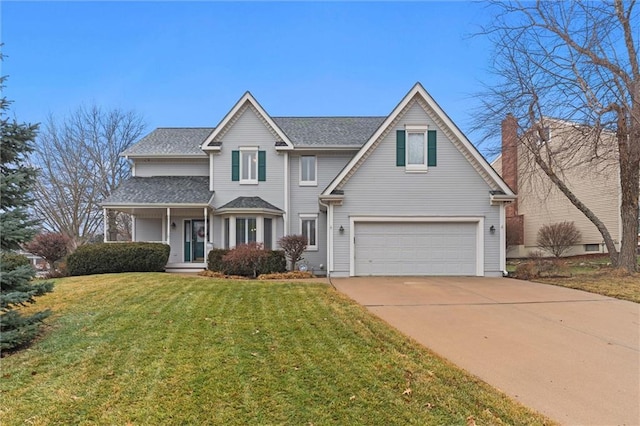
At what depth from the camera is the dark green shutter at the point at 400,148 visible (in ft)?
47.4

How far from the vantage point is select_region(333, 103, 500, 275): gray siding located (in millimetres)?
14211

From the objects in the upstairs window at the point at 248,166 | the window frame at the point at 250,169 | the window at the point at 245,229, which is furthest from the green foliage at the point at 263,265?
the upstairs window at the point at 248,166

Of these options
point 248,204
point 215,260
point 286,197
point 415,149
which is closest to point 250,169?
point 248,204

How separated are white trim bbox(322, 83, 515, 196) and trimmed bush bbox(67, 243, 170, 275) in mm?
7826

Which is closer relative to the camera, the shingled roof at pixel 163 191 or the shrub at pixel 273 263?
the shrub at pixel 273 263

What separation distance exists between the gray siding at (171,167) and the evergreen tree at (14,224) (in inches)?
528

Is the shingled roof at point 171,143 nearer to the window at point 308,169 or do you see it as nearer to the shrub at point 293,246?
the window at point 308,169

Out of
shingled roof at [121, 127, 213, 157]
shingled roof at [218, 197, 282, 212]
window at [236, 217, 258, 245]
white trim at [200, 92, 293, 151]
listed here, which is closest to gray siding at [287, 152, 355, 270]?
white trim at [200, 92, 293, 151]

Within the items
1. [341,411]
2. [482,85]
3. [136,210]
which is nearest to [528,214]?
[482,85]

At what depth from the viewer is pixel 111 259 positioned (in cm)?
1442

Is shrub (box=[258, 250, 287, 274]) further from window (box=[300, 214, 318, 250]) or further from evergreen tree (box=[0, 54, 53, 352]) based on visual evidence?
evergreen tree (box=[0, 54, 53, 352])

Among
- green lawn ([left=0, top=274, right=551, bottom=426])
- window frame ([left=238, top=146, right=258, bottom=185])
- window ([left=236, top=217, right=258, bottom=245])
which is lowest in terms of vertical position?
green lawn ([left=0, top=274, right=551, bottom=426])

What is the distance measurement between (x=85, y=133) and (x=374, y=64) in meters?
23.7

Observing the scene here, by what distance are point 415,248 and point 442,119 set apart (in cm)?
518
